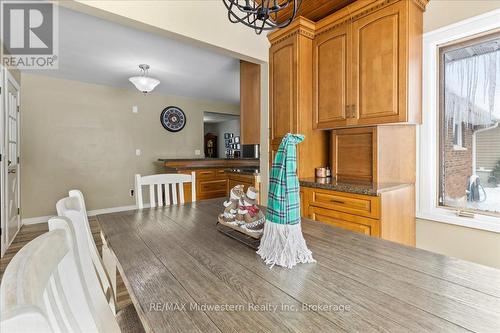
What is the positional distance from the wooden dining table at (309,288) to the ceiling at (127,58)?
243 centimetres

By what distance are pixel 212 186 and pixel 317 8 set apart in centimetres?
303

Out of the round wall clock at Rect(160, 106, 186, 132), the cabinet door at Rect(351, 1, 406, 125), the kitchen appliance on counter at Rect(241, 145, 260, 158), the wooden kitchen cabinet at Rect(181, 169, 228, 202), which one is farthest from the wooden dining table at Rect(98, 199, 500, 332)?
the round wall clock at Rect(160, 106, 186, 132)

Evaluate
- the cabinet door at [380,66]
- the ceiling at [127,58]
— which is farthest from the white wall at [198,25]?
the cabinet door at [380,66]

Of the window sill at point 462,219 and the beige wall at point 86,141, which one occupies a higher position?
the beige wall at point 86,141

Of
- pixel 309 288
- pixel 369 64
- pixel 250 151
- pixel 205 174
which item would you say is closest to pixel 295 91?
pixel 369 64

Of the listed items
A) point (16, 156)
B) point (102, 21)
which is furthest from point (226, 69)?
point (16, 156)

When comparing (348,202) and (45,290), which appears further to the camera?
(348,202)

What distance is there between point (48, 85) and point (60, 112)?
44 centimetres

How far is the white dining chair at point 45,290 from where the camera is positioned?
283 millimetres

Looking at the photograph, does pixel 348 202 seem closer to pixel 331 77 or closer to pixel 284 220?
pixel 331 77

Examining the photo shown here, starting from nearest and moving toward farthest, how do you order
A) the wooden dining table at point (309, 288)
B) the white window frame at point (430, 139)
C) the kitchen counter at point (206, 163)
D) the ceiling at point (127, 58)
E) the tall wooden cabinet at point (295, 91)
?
1. the wooden dining table at point (309, 288)
2. the white window frame at point (430, 139)
3. the tall wooden cabinet at point (295, 91)
4. the ceiling at point (127, 58)
5. the kitchen counter at point (206, 163)

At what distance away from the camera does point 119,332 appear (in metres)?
0.85

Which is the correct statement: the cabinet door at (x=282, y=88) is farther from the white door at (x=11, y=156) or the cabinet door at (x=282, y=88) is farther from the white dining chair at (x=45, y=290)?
the white door at (x=11, y=156)

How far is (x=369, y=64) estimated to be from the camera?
2.03m
